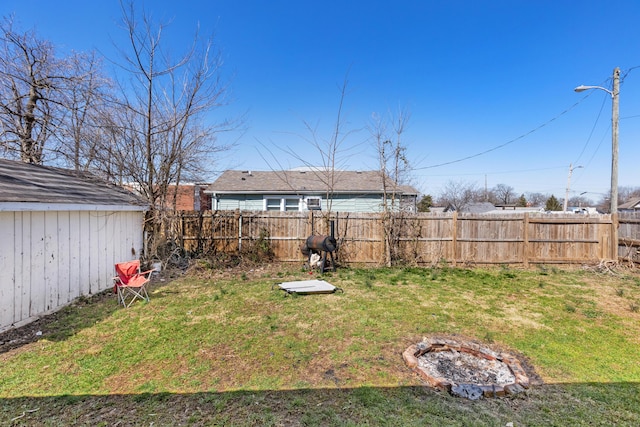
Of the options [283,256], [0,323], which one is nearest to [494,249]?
[283,256]

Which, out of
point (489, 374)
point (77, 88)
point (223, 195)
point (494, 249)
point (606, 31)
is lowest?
point (489, 374)

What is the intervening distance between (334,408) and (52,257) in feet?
16.4

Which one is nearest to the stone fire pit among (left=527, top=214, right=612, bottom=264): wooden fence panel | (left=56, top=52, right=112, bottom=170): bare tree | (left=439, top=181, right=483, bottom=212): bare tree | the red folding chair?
the red folding chair

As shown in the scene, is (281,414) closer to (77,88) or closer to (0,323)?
(0,323)

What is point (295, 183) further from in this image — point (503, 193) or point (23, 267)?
point (503, 193)

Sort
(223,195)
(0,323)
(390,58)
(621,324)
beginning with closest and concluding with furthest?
(0,323)
(621,324)
(390,58)
(223,195)

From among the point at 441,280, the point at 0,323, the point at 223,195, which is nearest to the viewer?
the point at 0,323

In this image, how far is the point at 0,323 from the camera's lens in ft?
12.5

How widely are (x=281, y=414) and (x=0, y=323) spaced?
413cm

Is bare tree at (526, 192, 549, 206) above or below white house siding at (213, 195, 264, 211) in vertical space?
above

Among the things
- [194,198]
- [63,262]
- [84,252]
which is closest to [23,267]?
[63,262]

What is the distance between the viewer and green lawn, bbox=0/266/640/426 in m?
2.37

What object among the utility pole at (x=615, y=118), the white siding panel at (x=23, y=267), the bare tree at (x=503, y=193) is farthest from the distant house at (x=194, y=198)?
the bare tree at (x=503, y=193)

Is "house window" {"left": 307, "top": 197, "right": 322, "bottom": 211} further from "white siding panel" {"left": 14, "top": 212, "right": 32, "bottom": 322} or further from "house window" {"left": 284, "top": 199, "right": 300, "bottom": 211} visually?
"white siding panel" {"left": 14, "top": 212, "right": 32, "bottom": 322}
